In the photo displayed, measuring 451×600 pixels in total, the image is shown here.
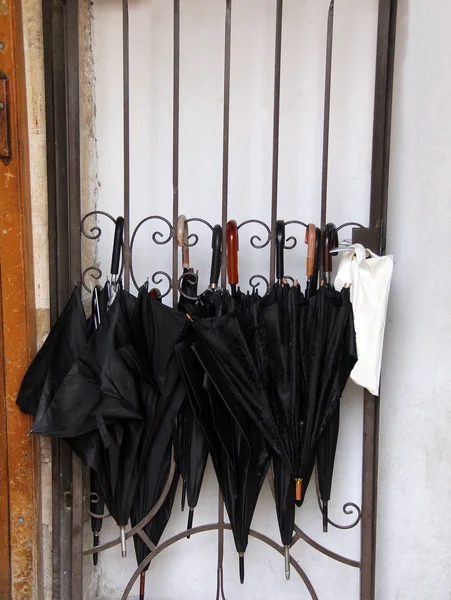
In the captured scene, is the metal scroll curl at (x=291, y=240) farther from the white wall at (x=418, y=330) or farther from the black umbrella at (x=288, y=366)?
the white wall at (x=418, y=330)

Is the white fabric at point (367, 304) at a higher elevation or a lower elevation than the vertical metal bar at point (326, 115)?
lower

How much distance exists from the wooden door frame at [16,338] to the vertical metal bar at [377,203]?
0.81m

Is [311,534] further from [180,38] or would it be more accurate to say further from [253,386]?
[180,38]

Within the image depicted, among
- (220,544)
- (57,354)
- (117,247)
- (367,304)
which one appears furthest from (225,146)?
(220,544)

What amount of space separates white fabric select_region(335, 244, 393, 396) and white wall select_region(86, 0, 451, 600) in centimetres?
15

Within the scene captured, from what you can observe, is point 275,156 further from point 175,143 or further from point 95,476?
point 95,476

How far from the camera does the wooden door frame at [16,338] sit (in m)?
1.06

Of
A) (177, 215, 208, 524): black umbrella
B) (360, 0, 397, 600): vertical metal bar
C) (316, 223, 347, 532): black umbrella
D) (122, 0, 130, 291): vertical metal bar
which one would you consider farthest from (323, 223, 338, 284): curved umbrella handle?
(122, 0, 130, 291): vertical metal bar

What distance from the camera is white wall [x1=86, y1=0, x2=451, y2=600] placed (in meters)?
1.11

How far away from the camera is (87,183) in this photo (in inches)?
48.0

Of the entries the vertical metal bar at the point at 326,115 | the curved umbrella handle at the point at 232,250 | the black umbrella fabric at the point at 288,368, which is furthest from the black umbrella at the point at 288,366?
the vertical metal bar at the point at 326,115

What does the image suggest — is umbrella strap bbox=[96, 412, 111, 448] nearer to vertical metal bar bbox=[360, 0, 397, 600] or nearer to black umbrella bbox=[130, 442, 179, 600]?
black umbrella bbox=[130, 442, 179, 600]

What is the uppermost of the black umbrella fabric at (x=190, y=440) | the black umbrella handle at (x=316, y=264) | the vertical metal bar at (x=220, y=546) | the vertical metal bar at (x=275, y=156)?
the vertical metal bar at (x=275, y=156)

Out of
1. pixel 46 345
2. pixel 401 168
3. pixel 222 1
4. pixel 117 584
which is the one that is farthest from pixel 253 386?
pixel 222 1
